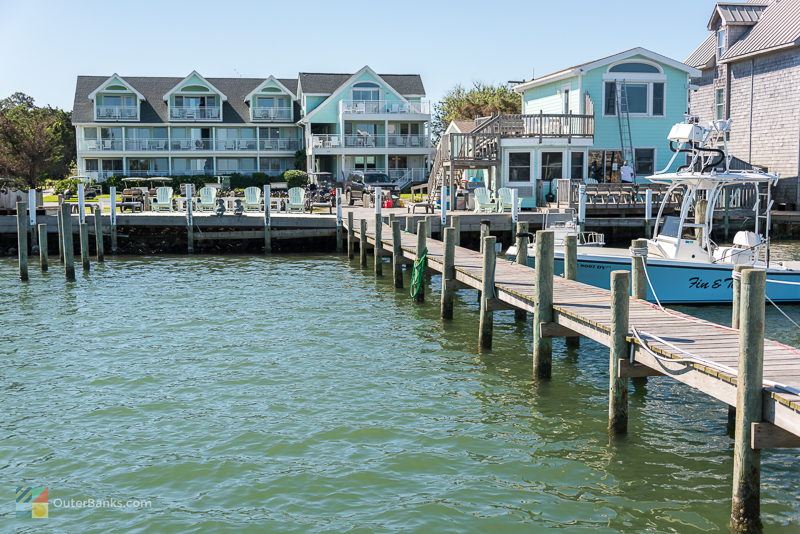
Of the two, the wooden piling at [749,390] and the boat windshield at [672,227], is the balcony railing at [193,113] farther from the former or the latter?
the wooden piling at [749,390]

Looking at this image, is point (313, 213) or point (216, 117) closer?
point (313, 213)

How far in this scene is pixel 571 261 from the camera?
16.2 metres

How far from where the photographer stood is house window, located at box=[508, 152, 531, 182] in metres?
37.0

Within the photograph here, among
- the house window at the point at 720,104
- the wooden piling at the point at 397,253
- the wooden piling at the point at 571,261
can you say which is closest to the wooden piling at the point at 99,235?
the wooden piling at the point at 397,253

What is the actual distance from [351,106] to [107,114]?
721 inches

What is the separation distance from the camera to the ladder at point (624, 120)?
38.7 m

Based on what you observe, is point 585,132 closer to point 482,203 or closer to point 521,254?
point 482,203

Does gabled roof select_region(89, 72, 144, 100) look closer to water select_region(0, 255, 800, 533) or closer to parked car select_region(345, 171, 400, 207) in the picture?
parked car select_region(345, 171, 400, 207)

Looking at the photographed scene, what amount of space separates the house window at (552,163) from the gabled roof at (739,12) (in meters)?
10.8

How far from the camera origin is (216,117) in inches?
2547

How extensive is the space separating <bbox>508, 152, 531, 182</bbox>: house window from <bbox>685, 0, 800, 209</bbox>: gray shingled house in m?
8.98

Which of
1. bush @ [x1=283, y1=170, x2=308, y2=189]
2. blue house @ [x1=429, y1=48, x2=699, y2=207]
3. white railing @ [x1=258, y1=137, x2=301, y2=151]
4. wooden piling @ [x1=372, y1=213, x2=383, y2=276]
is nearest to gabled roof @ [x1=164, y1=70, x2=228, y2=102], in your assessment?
white railing @ [x1=258, y1=137, x2=301, y2=151]

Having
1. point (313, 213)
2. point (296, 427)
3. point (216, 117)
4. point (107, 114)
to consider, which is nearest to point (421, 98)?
point (216, 117)

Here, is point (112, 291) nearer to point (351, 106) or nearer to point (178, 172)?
point (351, 106)
